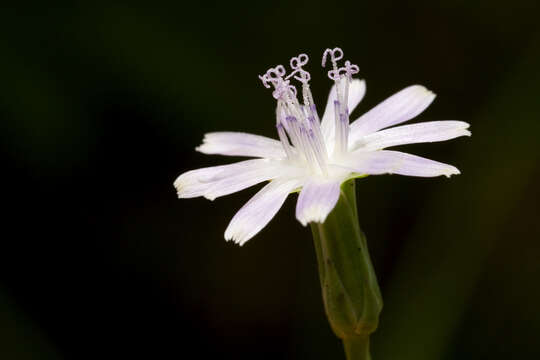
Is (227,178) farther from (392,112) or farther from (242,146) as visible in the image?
(392,112)

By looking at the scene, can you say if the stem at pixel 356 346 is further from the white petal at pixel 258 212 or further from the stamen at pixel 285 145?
the stamen at pixel 285 145

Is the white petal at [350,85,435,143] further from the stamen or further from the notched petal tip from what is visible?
the notched petal tip

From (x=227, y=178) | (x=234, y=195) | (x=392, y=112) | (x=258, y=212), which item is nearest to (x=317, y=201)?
(x=258, y=212)

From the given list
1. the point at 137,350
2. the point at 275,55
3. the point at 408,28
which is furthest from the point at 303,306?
the point at 408,28

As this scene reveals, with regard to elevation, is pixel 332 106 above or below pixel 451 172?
above

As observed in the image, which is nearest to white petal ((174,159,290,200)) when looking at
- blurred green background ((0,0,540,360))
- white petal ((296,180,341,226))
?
white petal ((296,180,341,226))
